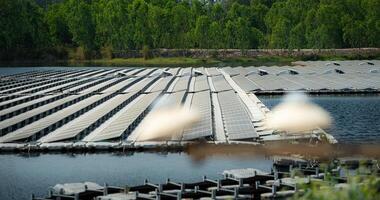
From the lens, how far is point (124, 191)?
29078 millimetres

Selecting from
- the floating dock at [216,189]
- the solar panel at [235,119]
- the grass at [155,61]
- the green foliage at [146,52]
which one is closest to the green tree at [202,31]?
the grass at [155,61]

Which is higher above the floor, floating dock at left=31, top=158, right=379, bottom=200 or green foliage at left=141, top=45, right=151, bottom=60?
green foliage at left=141, top=45, right=151, bottom=60

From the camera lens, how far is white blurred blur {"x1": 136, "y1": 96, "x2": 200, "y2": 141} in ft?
151

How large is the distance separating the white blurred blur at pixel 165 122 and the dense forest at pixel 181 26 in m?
104

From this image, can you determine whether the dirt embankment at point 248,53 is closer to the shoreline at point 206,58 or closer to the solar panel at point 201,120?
the shoreline at point 206,58

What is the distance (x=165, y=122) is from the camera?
168 ft

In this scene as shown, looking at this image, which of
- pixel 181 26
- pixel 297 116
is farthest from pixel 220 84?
pixel 181 26

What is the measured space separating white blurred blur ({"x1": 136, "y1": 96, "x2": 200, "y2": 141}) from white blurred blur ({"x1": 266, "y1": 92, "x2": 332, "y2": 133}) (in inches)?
271

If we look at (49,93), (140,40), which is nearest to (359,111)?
(49,93)

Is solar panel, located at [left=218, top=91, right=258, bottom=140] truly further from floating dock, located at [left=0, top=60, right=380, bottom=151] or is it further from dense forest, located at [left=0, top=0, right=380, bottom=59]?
dense forest, located at [left=0, top=0, right=380, bottom=59]

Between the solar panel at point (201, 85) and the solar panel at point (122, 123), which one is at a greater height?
the solar panel at point (201, 85)

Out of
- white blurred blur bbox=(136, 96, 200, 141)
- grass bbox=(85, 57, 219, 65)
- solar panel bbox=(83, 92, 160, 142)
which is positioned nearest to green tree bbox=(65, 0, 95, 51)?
grass bbox=(85, 57, 219, 65)

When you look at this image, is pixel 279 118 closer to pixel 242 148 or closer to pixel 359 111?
pixel 242 148

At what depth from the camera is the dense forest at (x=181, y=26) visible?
160m
